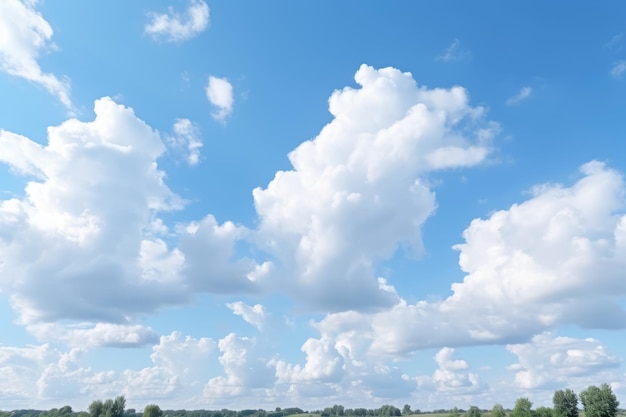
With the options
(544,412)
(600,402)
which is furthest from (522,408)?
(600,402)

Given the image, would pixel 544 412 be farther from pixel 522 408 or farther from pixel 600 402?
pixel 600 402

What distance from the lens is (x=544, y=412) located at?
190 m

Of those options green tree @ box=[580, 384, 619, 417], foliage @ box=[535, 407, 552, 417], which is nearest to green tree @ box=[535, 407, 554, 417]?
foliage @ box=[535, 407, 552, 417]

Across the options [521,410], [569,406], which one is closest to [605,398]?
[569,406]

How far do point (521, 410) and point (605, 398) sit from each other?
33035 mm

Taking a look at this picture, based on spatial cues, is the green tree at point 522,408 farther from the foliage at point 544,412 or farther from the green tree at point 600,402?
the green tree at point 600,402

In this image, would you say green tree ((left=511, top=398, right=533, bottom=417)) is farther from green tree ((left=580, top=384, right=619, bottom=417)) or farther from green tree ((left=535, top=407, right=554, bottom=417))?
green tree ((left=580, top=384, right=619, bottom=417))

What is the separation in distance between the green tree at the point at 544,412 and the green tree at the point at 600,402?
18.3 m

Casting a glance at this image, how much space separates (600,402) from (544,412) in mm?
26991

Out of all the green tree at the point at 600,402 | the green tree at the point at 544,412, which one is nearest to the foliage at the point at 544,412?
the green tree at the point at 544,412

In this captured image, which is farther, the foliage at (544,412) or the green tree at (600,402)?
the foliage at (544,412)

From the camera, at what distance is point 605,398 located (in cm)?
16762

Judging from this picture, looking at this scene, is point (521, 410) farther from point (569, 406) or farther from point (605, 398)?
point (605, 398)

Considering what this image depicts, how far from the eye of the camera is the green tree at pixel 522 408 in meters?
191
